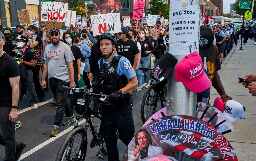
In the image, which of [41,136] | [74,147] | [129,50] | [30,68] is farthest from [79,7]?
[74,147]

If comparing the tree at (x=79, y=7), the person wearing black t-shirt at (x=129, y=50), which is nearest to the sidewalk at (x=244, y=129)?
the person wearing black t-shirt at (x=129, y=50)

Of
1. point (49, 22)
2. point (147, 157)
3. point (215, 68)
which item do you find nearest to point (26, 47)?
point (49, 22)

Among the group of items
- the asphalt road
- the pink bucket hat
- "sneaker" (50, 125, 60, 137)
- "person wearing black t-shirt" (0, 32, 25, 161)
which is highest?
the pink bucket hat

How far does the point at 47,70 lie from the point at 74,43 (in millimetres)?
4588

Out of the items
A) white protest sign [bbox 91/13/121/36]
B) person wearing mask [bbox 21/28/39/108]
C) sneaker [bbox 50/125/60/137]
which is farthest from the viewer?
white protest sign [bbox 91/13/121/36]

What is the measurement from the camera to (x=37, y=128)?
975cm

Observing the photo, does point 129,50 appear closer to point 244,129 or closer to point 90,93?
point 244,129

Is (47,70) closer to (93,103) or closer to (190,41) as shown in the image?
(93,103)

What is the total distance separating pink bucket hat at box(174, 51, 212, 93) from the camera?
3.75 metres

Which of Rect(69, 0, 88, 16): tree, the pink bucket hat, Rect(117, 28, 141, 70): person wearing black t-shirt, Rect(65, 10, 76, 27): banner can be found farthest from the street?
Rect(69, 0, 88, 16): tree

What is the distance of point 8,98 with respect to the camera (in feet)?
21.3

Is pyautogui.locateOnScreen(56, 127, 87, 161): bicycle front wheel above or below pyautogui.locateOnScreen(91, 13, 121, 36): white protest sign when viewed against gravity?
below

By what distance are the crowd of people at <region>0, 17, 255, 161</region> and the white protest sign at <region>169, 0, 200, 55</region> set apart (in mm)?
144

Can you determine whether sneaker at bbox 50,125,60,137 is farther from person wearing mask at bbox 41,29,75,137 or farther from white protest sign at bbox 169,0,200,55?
white protest sign at bbox 169,0,200,55
